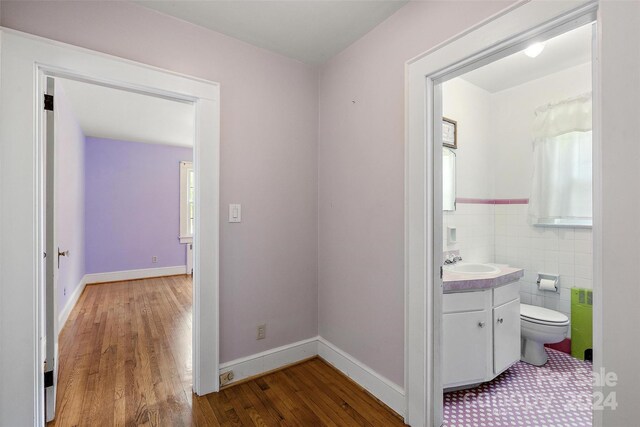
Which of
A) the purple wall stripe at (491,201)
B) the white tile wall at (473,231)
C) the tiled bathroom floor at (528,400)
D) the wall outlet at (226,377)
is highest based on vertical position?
the purple wall stripe at (491,201)

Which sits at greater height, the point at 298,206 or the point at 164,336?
the point at 298,206

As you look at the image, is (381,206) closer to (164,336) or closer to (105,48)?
(105,48)

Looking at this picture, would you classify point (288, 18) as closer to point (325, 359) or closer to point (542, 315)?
point (325, 359)

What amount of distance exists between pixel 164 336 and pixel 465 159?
3.32 meters

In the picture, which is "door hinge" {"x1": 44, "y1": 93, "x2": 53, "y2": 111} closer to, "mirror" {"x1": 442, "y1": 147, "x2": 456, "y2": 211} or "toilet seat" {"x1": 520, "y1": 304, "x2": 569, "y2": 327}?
"mirror" {"x1": 442, "y1": 147, "x2": 456, "y2": 211}

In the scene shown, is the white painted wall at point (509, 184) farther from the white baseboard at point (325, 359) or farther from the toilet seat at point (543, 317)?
the white baseboard at point (325, 359)

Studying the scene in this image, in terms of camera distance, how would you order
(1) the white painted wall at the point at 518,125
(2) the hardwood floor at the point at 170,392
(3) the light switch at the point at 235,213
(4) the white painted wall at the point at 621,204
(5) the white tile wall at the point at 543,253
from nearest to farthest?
(4) the white painted wall at the point at 621,204 → (2) the hardwood floor at the point at 170,392 → (3) the light switch at the point at 235,213 → (5) the white tile wall at the point at 543,253 → (1) the white painted wall at the point at 518,125

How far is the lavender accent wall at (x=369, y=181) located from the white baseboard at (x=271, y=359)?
18cm

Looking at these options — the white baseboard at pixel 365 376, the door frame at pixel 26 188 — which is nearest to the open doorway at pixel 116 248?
the door frame at pixel 26 188

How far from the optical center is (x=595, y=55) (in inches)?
41.4

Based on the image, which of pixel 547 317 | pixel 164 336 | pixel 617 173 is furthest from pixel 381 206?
pixel 164 336

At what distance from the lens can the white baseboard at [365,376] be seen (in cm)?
177

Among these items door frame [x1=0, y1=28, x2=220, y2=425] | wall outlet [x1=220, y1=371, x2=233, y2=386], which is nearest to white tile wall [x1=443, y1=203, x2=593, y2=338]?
wall outlet [x1=220, y1=371, x2=233, y2=386]

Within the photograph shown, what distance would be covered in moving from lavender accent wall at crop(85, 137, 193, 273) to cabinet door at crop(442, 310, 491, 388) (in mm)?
5224
